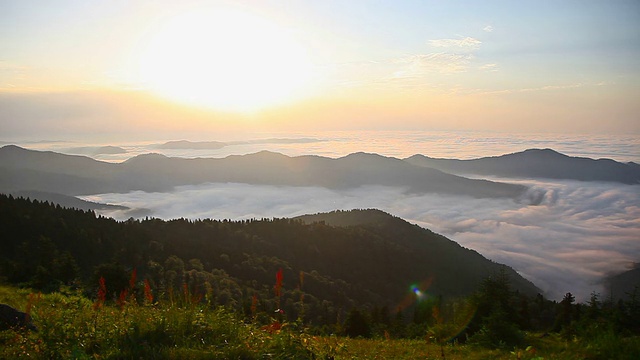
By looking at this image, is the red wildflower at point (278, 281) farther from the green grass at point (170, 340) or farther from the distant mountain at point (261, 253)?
the distant mountain at point (261, 253)

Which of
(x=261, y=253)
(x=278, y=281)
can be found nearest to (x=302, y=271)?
(x=278, y=281)

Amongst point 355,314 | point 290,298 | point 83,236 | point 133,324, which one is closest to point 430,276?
point 290,298

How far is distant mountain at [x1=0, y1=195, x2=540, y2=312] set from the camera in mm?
85906

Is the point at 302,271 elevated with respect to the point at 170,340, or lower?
lower

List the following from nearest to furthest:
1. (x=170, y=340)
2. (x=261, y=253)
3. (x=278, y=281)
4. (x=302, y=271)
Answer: (x=278, y=281)
(x=170, y=340)
(x=302, y=271)
(x=261, y=253)

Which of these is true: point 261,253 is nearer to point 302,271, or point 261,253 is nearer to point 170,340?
point 302,271

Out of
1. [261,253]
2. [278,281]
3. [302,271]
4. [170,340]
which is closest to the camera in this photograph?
[278,281]

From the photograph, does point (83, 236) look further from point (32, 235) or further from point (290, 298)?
point (290, 298)

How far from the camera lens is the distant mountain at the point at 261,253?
85906 millimetres

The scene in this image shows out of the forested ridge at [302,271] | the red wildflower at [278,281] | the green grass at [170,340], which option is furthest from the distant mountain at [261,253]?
the red wildflower at [278,281]

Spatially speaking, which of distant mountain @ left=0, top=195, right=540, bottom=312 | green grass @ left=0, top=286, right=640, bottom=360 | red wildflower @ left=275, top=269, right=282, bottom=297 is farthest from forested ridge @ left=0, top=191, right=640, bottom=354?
green grass @ left=0, top=286, right=640, bottom=360

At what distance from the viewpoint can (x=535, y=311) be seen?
Result: 6144cm

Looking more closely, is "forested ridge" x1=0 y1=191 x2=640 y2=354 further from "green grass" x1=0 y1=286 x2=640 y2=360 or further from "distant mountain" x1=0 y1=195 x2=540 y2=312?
"green grass" x1=0 y1=286 x2=640 y2=360

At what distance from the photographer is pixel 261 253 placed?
138250 millimetres
